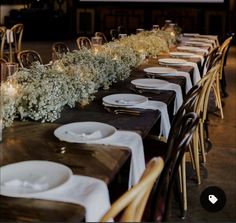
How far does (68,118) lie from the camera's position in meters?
2.33

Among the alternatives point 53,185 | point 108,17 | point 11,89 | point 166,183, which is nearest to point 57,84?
point 11,89

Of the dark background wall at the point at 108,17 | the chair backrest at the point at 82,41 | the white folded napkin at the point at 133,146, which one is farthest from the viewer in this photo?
the dark background wall at the point at 108,17

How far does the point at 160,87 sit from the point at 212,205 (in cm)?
85

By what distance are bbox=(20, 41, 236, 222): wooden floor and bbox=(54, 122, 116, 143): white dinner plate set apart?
1.11 meters

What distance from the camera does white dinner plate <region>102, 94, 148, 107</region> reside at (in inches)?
100

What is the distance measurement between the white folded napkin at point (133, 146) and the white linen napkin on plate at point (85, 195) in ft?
1.27

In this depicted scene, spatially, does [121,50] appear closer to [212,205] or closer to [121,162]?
[212,205]

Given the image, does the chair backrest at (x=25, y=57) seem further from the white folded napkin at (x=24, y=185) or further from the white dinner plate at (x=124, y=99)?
the white folded napkin at (x=24, y=185)

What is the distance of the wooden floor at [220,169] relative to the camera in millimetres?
2957

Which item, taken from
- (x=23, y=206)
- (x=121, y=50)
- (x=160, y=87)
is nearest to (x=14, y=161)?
(x=23, y=206)

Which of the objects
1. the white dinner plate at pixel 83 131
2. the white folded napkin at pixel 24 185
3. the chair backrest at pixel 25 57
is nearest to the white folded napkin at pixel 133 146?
the white dinner plate at pixel 83 131

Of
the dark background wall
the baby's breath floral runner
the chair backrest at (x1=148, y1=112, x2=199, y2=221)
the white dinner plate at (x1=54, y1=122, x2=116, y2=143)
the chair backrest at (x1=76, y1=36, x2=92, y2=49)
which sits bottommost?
the chair backrest at (x1=148, y1=112, x2=199, y2=221)

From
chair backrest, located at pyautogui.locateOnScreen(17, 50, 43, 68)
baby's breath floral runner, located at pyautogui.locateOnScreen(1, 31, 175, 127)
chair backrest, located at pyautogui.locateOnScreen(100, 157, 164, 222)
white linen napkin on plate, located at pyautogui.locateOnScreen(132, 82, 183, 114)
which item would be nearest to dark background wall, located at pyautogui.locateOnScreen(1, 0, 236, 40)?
chair backrest, located at pyautogui.locateOnScreen(17, 50, 43, 68)

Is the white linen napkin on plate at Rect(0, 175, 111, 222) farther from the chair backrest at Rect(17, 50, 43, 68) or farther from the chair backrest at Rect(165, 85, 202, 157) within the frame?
the chair backrest at Rect(17, 50, 43, 68)
